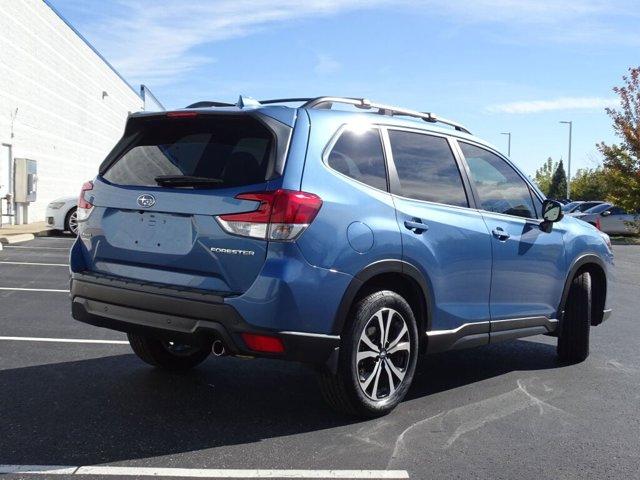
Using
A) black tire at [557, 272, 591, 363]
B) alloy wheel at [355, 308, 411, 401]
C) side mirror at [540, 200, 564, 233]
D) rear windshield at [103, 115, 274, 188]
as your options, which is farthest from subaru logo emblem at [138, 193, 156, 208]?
black tire at [557, 272, 591, 363]

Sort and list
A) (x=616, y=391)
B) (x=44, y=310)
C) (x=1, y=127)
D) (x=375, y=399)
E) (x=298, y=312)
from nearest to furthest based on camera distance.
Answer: (x=298, y=312), (x=375, y=399), (x=616, y=391), (x=44, y=310), (x=1, y=127)

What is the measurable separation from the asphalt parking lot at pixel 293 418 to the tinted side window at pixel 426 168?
4.69 ft

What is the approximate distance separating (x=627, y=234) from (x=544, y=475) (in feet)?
103

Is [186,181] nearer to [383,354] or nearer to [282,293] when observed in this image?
[282,293]

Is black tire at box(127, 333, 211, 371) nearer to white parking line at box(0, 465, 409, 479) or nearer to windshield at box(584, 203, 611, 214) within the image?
white parking line at box(0, 465, 409, 479)

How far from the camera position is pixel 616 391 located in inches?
224

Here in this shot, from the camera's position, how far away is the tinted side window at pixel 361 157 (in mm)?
4573

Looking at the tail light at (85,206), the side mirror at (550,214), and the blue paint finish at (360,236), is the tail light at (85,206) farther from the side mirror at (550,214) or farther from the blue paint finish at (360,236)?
the side mirror at (550,214)

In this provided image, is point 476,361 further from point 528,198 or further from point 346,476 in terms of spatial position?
point 346,476

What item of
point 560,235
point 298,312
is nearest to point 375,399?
point 298,312

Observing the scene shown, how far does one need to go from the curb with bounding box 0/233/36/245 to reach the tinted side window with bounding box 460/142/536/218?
537 inches

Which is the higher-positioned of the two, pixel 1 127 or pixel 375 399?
pixel 1 127

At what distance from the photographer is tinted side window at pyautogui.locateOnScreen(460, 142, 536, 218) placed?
569 centimetres

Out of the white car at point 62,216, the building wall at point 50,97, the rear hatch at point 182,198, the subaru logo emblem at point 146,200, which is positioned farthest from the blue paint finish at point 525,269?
the building wall at point 50,97
